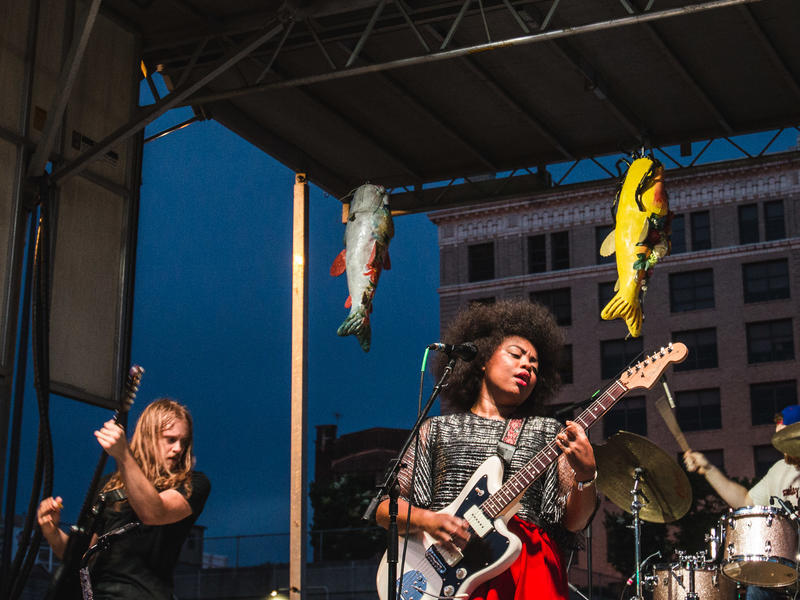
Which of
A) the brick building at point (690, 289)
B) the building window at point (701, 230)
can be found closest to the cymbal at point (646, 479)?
the brick building at point (690, 289)

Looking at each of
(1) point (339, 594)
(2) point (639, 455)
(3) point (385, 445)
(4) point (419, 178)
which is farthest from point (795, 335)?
(2) point (639, 455)

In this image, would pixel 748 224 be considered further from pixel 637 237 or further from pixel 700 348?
pixel 637 237

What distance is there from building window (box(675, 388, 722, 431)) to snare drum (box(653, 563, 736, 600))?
4504 cm

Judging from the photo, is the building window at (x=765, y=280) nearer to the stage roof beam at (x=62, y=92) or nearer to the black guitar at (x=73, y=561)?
the stage roof beam at (x=62, y=92)

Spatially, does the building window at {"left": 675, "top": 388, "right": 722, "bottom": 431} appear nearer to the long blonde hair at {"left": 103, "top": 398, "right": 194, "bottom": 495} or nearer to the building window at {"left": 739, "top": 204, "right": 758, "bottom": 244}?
the building window at {"left": 739, "top": 204, "right": 758, "bottom": 244}

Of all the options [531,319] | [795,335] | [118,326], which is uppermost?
[795,335]

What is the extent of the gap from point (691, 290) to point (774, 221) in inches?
189

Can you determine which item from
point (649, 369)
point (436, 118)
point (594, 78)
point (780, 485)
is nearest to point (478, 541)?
point (649, 369)

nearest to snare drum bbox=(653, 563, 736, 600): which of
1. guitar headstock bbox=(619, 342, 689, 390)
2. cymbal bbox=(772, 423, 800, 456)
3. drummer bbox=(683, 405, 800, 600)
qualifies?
drummer bbox=(683, 405, 800, 600)


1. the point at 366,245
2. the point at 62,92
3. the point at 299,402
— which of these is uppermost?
the point at 62,92

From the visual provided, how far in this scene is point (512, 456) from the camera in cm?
573

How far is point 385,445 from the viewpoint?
200 feet

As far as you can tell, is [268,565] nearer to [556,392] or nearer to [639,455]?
[639,455]

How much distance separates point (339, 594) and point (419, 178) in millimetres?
24032
